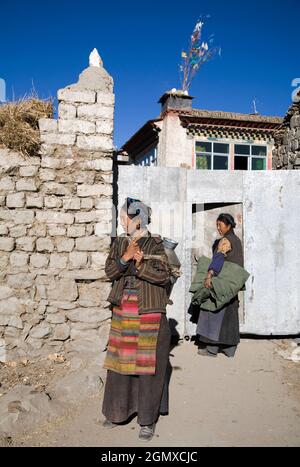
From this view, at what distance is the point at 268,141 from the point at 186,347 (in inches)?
522

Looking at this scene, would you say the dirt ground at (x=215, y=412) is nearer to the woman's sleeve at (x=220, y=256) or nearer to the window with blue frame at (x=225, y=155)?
the woman's sleeve at (x=220, y=256)

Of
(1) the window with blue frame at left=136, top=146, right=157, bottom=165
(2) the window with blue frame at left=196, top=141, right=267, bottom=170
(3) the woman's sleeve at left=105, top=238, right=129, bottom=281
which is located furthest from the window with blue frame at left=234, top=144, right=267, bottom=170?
(3) the woman's sleeve at left=105, top=238, right=129, bottom=281

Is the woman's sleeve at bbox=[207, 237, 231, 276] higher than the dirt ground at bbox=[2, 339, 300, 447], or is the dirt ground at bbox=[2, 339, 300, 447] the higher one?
the woman's sleeve at bbox=[207, 237, 231, 276]

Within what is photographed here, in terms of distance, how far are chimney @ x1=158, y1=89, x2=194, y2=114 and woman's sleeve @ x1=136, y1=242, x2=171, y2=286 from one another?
1378 centimetres

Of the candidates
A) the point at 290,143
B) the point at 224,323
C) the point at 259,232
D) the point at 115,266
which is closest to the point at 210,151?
the point at 290,143

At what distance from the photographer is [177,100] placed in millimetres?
16141

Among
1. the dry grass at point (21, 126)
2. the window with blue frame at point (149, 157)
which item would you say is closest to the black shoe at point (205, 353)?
the dry grass at point (21, 126)

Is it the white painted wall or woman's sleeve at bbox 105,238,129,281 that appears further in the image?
the white painted wall

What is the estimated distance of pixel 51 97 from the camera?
457cm

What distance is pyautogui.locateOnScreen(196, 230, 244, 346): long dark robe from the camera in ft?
15.5

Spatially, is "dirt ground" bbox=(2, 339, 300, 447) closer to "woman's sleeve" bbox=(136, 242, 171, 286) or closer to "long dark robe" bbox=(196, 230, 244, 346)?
"long dark robe" bbox=(196, 230, 244, 346)

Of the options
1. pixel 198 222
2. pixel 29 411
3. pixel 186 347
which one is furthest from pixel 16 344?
pixel 198 222

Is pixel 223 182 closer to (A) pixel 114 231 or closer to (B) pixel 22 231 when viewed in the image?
(A) pixel 114 231

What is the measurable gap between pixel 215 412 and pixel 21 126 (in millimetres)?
→ 3459
